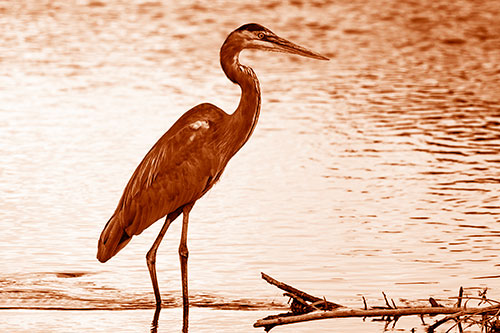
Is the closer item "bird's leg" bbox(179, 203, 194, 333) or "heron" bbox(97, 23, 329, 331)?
"bird's leg" bbox(179, 203, 194, 333)

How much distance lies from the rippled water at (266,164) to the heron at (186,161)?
0.40 meters

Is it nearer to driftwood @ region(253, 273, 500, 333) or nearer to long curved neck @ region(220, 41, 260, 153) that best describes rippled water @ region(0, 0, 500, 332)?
driftwood @ region(253, 273, 500, 333)

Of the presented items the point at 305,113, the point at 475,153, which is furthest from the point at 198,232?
the point at 305,113

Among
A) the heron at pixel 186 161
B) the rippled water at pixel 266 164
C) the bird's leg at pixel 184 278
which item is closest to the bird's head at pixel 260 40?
the heron at pixel 186 161

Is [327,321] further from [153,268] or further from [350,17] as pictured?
[350,17]

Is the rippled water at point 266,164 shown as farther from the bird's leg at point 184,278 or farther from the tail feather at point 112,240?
the tail feather at point 112,240

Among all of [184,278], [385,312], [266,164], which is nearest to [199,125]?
[184,278]

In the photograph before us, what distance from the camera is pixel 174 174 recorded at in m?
8.21

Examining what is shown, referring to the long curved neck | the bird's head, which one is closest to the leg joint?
the long curved neck

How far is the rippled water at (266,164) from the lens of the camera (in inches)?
337

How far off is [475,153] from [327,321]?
513 centimetres

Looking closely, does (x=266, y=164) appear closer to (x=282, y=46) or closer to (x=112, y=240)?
(x=282, y=46)

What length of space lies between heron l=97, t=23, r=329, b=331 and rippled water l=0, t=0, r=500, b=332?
40 cm

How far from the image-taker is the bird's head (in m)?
8.26
